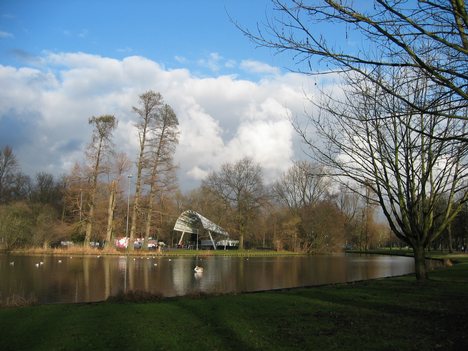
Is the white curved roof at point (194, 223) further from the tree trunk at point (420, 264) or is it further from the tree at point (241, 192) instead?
the tree trunk at point (420, 264)

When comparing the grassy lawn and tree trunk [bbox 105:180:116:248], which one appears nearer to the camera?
the grassy lawn

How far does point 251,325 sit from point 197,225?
59.7 metres

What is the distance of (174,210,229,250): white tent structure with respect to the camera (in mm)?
65875

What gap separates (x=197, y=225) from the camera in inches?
2665

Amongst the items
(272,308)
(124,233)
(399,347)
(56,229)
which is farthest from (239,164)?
(399,347)

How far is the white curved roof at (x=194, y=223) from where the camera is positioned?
66000mm

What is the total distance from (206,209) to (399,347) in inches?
2561

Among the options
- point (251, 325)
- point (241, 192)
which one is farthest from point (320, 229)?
point (251, 325)

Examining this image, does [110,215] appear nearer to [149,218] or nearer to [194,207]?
[149,218]

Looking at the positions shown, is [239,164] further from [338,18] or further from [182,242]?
[338,18]

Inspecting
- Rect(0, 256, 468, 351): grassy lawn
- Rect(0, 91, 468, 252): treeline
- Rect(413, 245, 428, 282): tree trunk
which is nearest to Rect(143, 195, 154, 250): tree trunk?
Rect(0, 91, 468, 252): treeline

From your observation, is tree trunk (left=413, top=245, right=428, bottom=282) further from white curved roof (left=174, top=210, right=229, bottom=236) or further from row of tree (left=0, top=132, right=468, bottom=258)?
white curved roof (left=174, top=210, right=229, bottom=236)

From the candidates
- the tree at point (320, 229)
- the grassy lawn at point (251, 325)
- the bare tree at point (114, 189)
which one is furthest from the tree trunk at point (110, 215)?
the grassy lawn at point (251, 325)

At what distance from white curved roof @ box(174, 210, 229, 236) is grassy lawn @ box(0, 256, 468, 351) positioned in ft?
177
